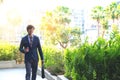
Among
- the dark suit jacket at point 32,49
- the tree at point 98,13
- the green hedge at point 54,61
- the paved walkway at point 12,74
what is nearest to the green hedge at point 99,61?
the dark suit jacket at point 32,49

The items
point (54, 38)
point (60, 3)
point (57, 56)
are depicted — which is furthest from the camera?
point (60, 3)

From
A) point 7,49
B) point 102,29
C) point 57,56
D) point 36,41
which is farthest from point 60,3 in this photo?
point 36,41

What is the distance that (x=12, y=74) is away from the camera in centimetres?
1341

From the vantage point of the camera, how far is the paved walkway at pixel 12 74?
12.4m

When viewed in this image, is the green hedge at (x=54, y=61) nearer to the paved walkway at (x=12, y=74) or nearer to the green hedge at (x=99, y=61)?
the paved walkway at (x=12, y=74)

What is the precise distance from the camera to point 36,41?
9.03 m

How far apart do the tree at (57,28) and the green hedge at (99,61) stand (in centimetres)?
2466

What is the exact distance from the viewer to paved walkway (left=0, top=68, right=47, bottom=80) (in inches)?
489

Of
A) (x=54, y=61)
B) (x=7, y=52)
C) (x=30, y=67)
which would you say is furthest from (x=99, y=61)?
(x=7, y=52)

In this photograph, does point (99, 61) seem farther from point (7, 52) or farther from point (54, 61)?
point (7, 52)

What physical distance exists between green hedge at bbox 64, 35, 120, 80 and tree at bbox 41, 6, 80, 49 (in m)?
24.7

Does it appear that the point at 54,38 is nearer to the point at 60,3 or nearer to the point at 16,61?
the point at 60,3

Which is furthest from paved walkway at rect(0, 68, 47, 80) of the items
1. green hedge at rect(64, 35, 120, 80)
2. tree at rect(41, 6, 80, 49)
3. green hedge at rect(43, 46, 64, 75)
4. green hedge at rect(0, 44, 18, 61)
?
tree at rect(41, 6, 80, 49)

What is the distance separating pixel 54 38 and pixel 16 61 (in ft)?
58.2
